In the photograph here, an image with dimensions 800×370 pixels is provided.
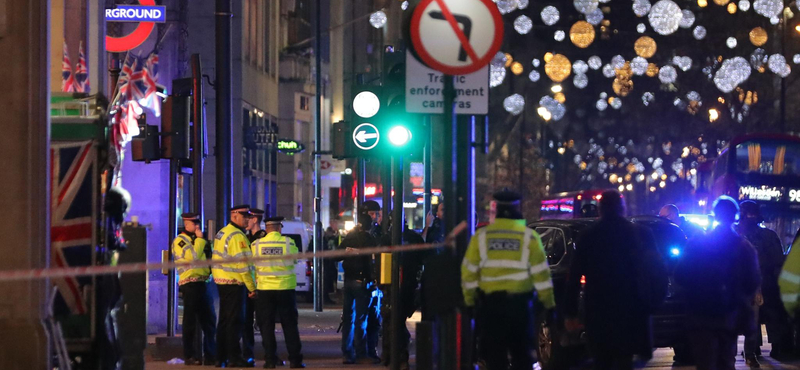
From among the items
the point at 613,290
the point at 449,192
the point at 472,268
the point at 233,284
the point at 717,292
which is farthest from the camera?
the point at 233,284

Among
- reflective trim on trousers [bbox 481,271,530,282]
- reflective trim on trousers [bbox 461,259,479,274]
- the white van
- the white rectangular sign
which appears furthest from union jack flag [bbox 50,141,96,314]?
the white van

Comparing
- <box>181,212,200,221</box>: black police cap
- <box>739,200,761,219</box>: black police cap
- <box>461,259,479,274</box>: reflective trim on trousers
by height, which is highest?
<box>739,200,761,219</box>: black police cap

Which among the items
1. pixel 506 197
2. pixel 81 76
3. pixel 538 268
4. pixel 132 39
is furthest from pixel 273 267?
pixel 132 39

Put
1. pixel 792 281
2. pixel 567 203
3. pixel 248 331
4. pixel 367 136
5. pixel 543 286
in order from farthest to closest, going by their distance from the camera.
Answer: pixel 567 203
pixel 248 331
pixel 367 136
pixel 543 286
pixel 792 281

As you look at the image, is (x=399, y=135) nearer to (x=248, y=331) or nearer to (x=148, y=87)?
(x=148, y=87)

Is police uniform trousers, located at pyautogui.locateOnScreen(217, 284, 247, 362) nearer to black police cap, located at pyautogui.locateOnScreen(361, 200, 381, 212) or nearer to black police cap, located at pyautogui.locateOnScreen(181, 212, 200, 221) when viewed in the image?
black police cap, located at pyautogui.locateOnScreen(181, 212, 200, 221)

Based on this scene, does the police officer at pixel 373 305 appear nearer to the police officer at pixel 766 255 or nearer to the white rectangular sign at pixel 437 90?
the police officer at pixel 766 255

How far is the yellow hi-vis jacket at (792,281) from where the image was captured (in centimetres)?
783

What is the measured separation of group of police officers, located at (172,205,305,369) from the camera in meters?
14.7

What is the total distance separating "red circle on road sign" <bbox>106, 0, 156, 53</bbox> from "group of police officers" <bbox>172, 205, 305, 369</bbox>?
18.9 ft

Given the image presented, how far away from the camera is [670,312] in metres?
13.8

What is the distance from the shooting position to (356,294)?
1545 cm

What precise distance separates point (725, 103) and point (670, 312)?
36987 mm

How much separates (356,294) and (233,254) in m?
1.77
